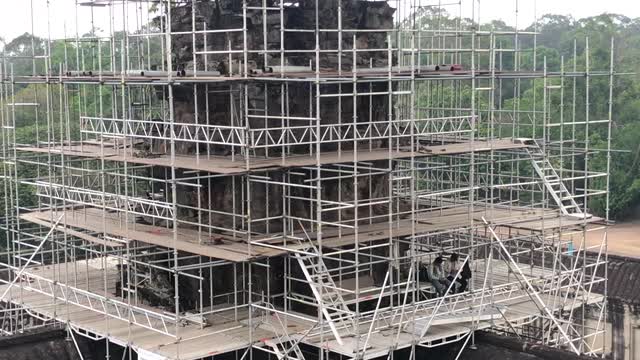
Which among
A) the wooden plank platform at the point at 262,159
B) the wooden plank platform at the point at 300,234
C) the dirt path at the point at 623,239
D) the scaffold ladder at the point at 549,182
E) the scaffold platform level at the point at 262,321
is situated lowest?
the dirt path at the point at 623,239

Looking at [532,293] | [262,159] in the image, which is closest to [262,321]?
[262,159]

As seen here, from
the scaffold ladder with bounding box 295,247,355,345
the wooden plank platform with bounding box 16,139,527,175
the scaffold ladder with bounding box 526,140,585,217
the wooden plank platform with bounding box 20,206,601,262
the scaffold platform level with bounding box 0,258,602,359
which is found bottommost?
the scaffold platform level with bounding box 0,258,602,359

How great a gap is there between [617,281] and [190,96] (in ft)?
52.0

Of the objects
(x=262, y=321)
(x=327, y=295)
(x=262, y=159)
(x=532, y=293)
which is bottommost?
(x=262, y=321)

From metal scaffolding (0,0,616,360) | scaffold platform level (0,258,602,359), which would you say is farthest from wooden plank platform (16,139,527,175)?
scaffold platform level (0,258,602,359)

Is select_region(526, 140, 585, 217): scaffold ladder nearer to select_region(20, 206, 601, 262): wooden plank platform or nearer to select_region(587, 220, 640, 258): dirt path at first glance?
select_region(20, 206, 601, 262): wooden plank platform

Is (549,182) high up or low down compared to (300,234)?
up

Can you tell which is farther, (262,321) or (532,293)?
(532,293)

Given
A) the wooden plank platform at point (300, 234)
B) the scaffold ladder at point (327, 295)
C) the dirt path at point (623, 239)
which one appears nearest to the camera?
the scaffold ladder at point (327, 295)

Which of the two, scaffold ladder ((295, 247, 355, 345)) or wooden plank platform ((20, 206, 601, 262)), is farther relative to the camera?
wooden plank platform ((20, 206, 601, 262))

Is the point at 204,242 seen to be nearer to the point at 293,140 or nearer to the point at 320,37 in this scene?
the point at 293,140

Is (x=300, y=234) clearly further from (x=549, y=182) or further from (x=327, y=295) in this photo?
(x=549, y=182)

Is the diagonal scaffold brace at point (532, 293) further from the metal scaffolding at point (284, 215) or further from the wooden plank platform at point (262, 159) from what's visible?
the wooden plank platform at point (262, 159)

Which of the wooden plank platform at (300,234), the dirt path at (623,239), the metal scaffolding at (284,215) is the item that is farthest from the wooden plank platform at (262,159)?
the dirt path at (623,239)
